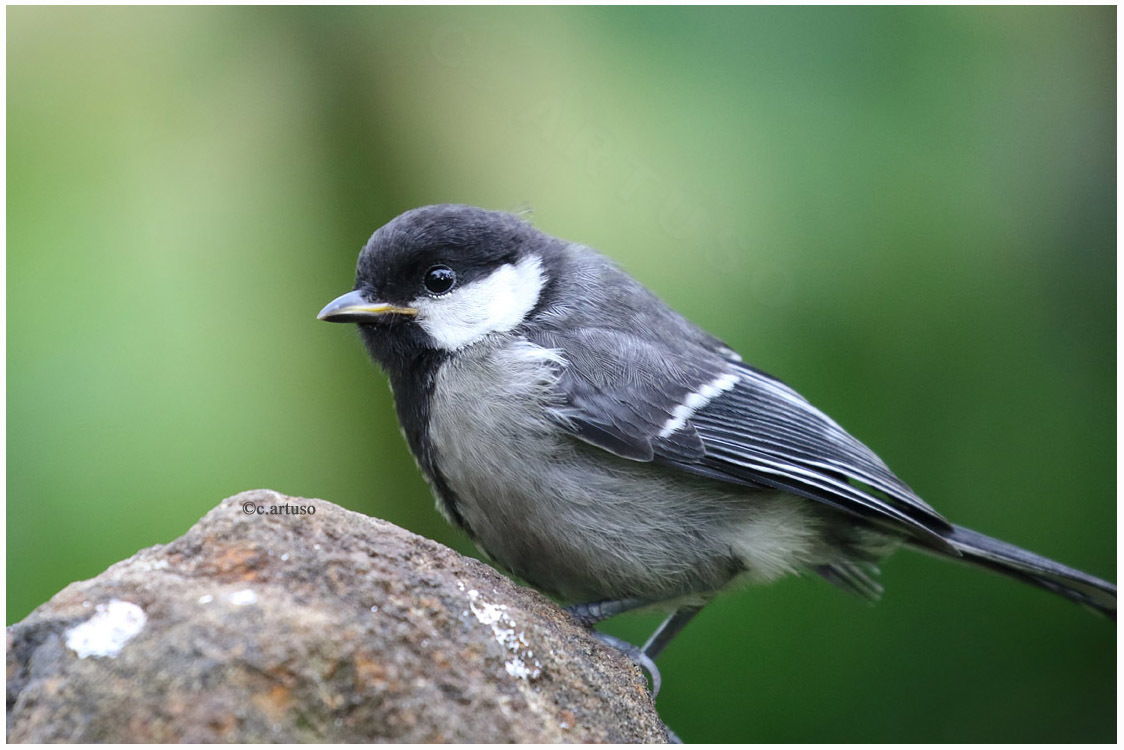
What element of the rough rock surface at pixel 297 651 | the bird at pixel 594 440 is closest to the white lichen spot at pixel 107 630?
the rough rock surface at pixel 297 651

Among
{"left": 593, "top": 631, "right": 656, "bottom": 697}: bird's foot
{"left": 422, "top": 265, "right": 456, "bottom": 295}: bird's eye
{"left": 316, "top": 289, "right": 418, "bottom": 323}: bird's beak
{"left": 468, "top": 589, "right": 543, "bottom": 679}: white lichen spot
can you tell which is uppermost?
{"left": 422, "top": 265, "right": 456, "bottom": 295}: bird's eye

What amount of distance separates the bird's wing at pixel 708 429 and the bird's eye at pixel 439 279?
0.75ft

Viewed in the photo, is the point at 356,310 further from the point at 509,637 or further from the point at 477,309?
the point at 509,637

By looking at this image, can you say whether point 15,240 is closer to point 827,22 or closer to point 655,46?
point 655,46

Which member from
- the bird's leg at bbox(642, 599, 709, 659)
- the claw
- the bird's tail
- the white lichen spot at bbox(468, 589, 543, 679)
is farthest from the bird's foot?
the bird's tail

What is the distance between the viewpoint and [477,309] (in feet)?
6.42

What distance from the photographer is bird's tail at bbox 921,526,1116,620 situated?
80.4 inches

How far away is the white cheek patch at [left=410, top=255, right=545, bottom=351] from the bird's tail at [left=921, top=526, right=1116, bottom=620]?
1045mm

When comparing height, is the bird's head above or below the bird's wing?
above

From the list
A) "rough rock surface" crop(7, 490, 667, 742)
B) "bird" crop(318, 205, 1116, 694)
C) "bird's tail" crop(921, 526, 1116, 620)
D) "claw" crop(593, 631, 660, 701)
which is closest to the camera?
"rough rock surface" crop(7, 490, 667, 742)

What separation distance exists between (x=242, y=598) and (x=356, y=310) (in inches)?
31.3

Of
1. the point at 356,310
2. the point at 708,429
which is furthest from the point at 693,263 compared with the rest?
the point at 356,310

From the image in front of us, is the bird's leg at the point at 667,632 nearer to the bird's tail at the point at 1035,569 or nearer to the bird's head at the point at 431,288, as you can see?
the bird's tail at the point at 1035,569

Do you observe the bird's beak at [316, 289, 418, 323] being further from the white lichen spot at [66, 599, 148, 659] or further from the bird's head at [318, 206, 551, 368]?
the white lichen spot at [66, 599, 148, 659]
